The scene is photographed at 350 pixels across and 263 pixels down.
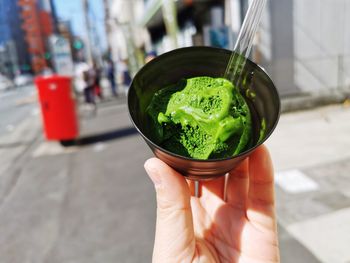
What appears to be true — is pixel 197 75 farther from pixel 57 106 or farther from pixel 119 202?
pixel 57 106

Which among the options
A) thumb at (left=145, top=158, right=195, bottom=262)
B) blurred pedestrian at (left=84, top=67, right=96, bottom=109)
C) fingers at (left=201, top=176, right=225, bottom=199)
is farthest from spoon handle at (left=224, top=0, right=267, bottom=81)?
blurred pedestrian at (left=84, top=67, right=96, bottom=109)

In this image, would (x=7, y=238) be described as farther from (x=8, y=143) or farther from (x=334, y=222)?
(x=8, y=143)

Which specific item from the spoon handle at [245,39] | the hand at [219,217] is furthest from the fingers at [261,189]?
the spoon handle at [245,39]

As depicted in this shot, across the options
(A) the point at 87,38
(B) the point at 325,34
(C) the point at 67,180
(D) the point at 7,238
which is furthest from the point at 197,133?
(A) the point at 87,38

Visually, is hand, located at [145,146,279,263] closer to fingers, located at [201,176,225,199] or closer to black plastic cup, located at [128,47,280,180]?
fingers, located at [201,176,225,199]

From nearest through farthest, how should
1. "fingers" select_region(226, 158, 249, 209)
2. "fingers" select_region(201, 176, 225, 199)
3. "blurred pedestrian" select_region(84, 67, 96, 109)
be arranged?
"fingers" select_region(226, 158, 249, 209) < "fingers" select_region(201, 176, 225, 199) < "blurred pedestrian" select_region(84, 67, 96, 109)

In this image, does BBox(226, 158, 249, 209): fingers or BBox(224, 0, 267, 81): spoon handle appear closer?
BBox(224, 0, 267, 81): spoon handle

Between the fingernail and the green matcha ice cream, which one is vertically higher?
the green matcha ice cream
